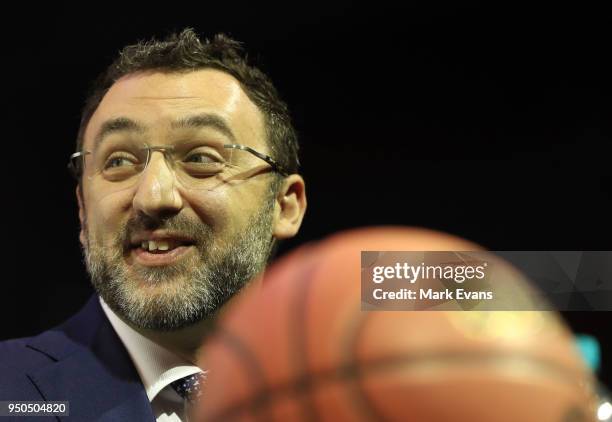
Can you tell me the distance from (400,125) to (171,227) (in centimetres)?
99

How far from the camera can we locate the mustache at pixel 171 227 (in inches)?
38.9

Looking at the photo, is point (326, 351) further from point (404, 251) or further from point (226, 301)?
point (226, 301)

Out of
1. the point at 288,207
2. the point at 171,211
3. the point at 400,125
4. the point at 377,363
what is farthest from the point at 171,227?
the point at 400,125

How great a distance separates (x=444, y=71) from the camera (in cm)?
185

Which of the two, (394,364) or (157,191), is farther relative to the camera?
(157,191)

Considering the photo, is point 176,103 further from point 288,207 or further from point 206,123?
point 288,207

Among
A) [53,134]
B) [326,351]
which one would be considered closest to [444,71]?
[53,134]

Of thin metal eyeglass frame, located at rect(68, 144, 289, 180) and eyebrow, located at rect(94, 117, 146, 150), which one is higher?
eyebrow, located at rect(94, 117, 146, 150)

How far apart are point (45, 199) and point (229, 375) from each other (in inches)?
50.7

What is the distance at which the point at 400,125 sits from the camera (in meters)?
1.86

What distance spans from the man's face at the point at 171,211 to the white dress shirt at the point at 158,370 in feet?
0.12

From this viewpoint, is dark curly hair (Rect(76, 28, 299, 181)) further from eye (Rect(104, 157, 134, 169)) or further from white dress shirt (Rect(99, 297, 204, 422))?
white dress shirt (Rect(99, 297, 204, 422))

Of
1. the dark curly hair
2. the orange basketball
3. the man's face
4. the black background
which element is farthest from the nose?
the black background

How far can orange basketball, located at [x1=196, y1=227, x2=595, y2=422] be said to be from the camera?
1.74 ft
